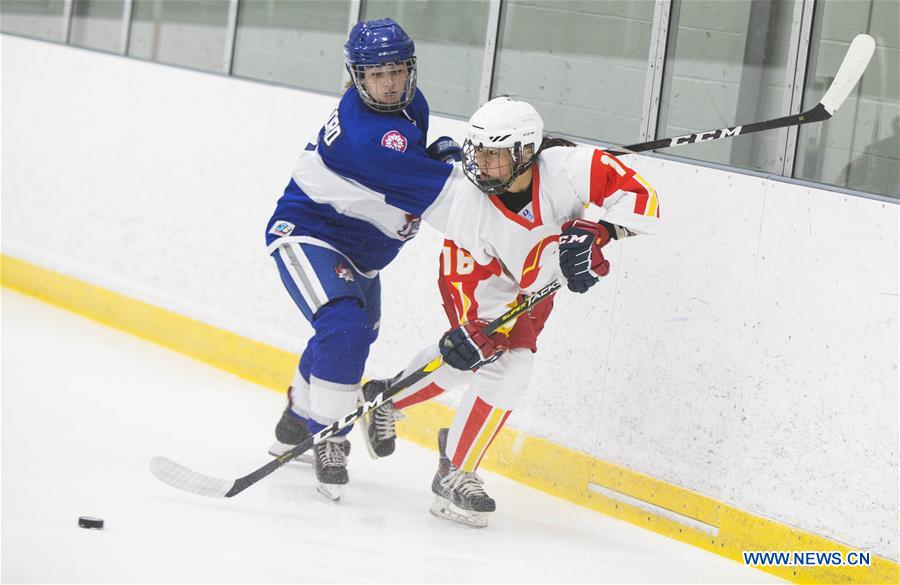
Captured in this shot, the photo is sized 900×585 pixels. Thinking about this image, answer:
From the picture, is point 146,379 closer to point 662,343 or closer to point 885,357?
point 662,343

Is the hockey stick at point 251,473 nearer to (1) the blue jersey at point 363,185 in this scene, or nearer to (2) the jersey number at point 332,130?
(1) the blue jersey at point 363,185

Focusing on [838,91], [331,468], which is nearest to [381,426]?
[331,468]

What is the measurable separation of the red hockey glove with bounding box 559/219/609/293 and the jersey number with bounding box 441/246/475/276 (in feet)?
1.23

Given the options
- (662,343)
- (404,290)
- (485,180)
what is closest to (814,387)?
(662,343)

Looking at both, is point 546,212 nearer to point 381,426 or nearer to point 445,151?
point 445,151

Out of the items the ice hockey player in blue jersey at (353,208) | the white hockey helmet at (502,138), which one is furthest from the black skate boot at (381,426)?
the white hockey helmet at (502,138)

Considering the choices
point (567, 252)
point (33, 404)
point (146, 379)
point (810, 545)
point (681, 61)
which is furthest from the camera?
point (146, 379)

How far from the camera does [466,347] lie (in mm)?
2811

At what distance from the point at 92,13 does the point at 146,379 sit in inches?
81.9

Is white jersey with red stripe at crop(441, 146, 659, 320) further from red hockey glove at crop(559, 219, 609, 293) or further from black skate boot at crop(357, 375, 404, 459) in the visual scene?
black skate boot at crop(357, 375, 404, 459)

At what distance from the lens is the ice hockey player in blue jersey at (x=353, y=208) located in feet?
9.39

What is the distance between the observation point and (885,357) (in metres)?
2.73

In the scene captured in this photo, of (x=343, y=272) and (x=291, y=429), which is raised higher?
(x=343, y=272)

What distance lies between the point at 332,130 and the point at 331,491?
91cm
